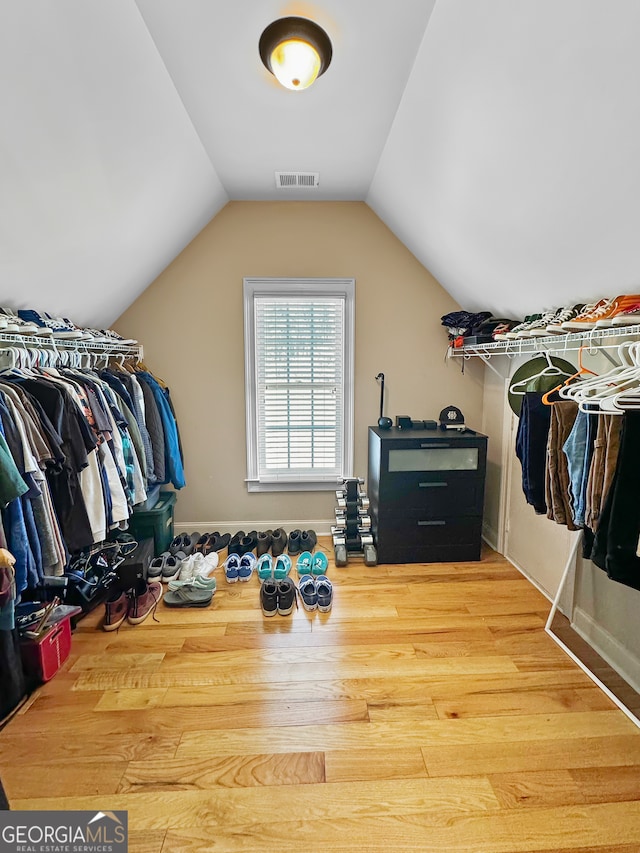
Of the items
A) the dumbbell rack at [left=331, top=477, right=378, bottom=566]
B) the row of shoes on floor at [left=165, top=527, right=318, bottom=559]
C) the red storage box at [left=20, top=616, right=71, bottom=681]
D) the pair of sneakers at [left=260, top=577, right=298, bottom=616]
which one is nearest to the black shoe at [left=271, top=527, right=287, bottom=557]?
the row of shoes on floor at [left=165, top=527, right=318, bottom=559]

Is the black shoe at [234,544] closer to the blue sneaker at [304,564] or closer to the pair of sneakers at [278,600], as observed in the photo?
the blue sneaker at [304,564]

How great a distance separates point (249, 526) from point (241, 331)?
159 centimetres

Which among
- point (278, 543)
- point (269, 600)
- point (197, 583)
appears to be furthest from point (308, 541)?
point (197, 583)

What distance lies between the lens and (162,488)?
305 cm

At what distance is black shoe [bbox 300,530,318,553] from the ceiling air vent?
2546 mm

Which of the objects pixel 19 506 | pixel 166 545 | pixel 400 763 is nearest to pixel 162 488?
pixel 166 545

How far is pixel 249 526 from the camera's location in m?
3.15

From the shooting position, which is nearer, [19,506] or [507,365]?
[19,506]

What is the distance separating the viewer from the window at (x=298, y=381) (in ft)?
9.67

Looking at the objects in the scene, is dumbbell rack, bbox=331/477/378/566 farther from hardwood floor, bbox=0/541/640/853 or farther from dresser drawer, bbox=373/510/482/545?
hardwood floor, bbox=0/541/640/853

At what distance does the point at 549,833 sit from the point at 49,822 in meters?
1.50

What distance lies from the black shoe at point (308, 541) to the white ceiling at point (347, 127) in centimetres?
217

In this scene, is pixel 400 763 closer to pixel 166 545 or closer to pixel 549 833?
pixel 549 833

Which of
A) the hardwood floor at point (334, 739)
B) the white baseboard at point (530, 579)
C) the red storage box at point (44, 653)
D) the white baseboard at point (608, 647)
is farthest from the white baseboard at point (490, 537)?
the red storage box at point (44, 653)
